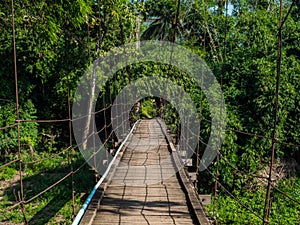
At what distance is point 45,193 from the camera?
5.59m

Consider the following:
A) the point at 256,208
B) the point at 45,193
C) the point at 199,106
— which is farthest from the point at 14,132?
the point at 256,208

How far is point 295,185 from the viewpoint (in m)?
5.93

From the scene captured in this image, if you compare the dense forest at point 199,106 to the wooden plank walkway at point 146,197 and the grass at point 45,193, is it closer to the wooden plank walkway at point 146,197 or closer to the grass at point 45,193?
the grass at point 45,193

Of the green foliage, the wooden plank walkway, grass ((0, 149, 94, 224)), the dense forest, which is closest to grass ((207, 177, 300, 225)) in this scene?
the dense forest

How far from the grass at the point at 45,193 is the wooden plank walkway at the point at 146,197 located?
4.38 ft

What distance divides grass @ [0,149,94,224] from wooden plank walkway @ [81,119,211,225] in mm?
1334

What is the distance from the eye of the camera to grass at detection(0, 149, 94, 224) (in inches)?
192

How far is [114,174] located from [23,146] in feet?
14.4

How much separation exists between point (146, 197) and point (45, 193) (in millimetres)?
3546

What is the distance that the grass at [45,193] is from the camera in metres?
4.87

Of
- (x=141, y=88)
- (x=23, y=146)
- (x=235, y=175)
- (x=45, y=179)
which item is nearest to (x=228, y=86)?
(x=235, y=175)

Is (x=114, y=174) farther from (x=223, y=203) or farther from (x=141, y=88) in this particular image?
(x=141, y=88)

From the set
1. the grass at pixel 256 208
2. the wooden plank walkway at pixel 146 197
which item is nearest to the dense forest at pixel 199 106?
the grass at pixel 256 208

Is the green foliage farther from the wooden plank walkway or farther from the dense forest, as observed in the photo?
the wooden plank walkway
